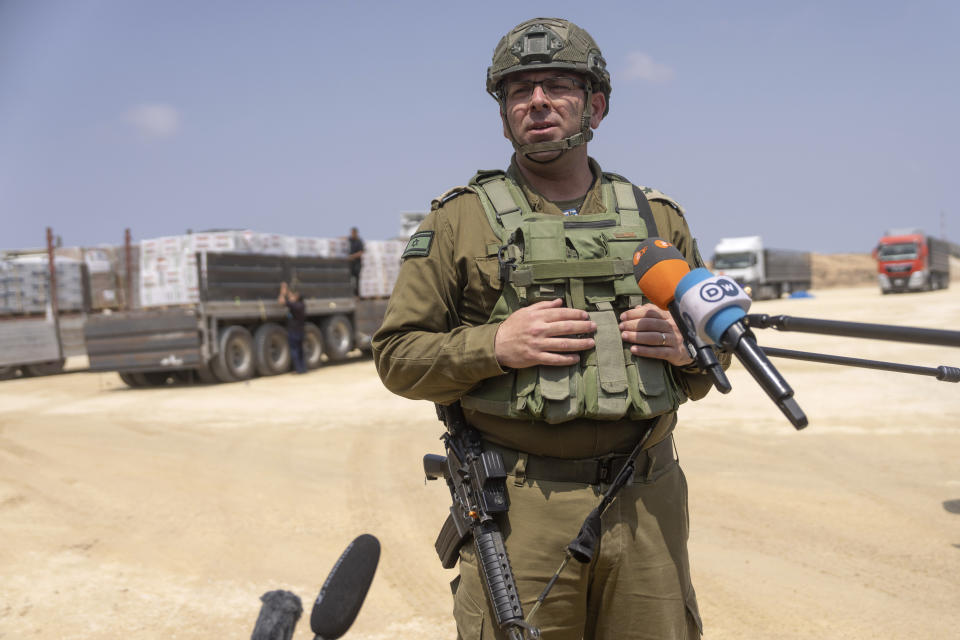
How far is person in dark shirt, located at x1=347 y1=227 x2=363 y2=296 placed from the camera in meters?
18.0

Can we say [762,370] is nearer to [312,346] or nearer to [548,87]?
[548,87]

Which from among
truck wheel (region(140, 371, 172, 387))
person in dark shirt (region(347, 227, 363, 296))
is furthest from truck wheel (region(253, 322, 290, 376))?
person in dark shirt (region(347, 227, 363, 296))

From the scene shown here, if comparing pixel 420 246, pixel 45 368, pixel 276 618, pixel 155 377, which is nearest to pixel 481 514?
pixel 276 618

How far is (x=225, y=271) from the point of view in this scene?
1440cm

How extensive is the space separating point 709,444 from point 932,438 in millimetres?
2053

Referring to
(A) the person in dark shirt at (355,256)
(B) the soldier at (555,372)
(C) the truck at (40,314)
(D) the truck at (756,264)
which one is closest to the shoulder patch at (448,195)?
(B) the soldier at (555,372)

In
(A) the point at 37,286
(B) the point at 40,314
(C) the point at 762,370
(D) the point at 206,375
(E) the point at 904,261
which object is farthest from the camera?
(E) the point at 904,261

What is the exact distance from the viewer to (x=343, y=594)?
181 cm

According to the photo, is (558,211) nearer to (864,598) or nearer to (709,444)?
(864,598)

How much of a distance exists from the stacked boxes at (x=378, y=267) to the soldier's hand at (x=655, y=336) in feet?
53.9

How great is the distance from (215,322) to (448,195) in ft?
40.8

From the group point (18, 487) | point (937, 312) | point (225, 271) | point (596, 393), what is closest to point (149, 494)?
point (18, 487)

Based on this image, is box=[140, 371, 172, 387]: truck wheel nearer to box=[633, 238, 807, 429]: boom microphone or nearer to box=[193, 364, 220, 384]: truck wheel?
box=[193, 364, 220, 384]: truck wheel

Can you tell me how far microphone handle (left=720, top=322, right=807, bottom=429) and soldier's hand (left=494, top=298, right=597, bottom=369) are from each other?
0.56m
